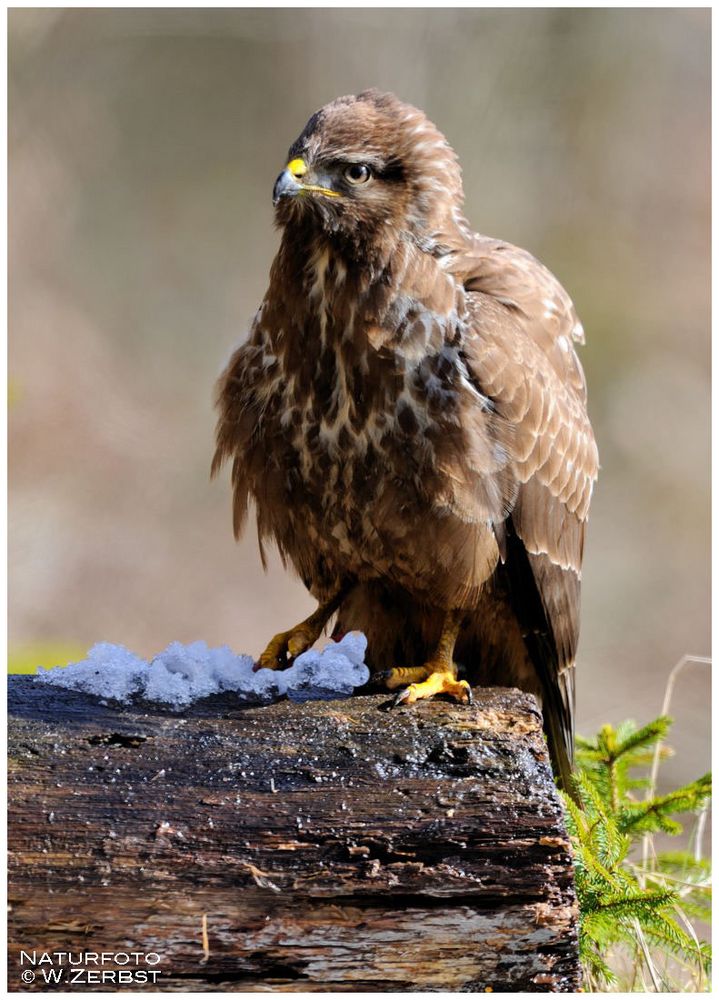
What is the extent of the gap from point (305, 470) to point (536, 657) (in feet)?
3.28

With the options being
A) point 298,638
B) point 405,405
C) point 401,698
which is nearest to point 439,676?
point 401,698

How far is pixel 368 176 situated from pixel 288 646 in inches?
57.8

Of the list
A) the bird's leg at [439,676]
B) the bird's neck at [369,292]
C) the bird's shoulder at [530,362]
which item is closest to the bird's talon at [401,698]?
the bird's leg at [439,676]

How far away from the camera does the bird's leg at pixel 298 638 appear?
3570mm

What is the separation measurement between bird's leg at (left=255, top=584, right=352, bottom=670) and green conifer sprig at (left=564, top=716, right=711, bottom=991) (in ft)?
3.08

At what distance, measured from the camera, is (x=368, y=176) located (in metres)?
3.29

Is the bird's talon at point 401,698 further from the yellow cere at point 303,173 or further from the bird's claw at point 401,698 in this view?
the yellow cere at point 303,173

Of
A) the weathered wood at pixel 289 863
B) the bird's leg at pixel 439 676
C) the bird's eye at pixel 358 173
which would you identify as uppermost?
the bird's eye at pixel 358 173

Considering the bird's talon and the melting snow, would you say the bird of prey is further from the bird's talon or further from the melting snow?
the melting snow

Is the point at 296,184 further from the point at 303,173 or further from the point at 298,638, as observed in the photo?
the point at 298,638

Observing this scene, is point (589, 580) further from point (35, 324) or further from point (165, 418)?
point (35, 324)

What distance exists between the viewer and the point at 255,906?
8.41 feet

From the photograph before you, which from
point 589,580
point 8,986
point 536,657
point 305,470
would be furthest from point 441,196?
point 589,580

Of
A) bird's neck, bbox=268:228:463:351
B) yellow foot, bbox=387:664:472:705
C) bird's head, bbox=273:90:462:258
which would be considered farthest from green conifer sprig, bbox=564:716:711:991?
bird's head, bbox=273:90:462:258
